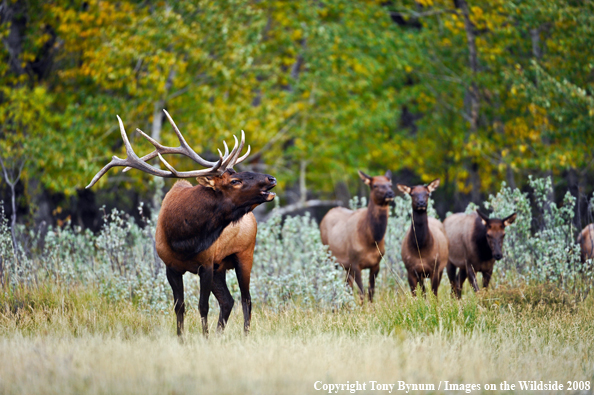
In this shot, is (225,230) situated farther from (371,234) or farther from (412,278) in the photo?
(412,278)

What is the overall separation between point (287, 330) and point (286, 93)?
12591mm

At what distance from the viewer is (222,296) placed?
21.9 feet

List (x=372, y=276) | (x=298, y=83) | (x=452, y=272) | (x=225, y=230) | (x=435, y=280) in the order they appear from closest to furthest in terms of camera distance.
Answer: (x=225, y=230)
(x=435, y=280)
(x=372, y=276)
(x=452, y=272)
(x=298, y=83)

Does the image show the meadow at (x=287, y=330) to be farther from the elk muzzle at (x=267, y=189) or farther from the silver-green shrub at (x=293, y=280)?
the elk muzzle at (x=267, y=189)

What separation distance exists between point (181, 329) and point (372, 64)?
13115mm

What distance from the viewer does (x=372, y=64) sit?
17.9m

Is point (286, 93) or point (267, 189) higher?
point (286, 93)

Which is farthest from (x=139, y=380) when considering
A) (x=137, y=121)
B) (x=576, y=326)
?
(x=137, y=121)

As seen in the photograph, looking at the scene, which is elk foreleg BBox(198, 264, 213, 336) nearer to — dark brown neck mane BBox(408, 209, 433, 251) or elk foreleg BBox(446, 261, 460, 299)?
dark brown neck mane BBox(408, 209, 433, 251)

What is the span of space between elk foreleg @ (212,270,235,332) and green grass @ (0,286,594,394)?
16 centimetres

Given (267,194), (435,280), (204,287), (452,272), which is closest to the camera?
(267,194)

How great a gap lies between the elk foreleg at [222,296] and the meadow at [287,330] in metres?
0.20

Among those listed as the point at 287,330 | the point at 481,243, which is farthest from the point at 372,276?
the point at 287,330

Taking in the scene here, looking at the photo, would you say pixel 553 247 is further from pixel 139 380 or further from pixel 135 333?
pixel 139 380
